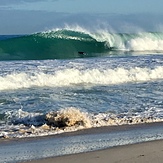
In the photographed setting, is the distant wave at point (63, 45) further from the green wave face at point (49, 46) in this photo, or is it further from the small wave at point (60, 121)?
the small wave at point (60, 121)

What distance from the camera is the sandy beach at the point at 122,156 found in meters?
5.39

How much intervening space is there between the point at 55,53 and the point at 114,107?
1939 centimetres

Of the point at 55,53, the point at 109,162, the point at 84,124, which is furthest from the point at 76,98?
the point at 55,53

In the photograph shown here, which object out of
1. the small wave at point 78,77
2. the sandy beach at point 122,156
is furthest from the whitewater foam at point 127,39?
the sandy beach at point 122,156

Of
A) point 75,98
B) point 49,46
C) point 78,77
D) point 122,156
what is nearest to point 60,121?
point 122,156

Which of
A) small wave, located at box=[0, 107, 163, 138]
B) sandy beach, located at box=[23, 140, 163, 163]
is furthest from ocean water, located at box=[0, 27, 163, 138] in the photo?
sandy beach, located at box=[23, 140, 163, 163]

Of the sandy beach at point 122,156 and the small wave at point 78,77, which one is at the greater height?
the small wave at point 78,77

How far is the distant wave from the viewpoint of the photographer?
92.4 feet

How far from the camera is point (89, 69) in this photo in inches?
680

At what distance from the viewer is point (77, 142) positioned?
6.68 metres

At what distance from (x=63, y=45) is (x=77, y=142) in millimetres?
24276

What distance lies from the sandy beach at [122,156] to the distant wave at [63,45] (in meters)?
20.2

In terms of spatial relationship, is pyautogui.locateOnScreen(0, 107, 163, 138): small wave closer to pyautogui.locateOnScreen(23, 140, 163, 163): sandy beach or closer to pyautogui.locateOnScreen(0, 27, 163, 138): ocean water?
pyautogui.locateOnScreen(0, 27, 163, 138): ocean water

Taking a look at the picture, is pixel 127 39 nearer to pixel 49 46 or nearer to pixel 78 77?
pixel 49 46
